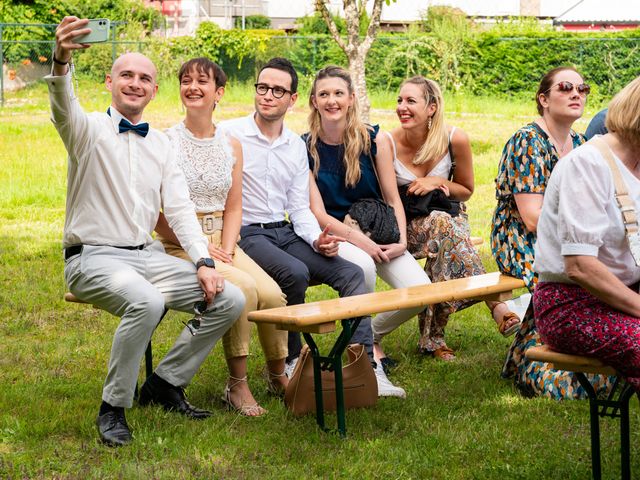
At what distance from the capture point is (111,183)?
189 inches

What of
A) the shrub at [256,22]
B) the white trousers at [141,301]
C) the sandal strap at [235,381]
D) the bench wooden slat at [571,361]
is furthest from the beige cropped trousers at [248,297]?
the shrub at [256,22]

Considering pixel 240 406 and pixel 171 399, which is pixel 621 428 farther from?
pixel 171 399

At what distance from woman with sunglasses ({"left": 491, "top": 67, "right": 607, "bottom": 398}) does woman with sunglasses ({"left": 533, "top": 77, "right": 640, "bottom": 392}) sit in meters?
1.58

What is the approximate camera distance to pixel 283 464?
176 inches

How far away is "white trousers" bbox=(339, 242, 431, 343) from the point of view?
588 cm

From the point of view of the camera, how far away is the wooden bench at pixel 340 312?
467 centimetres

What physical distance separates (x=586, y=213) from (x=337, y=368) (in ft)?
5.00

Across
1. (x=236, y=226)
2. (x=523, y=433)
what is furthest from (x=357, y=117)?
(x=523, y=433)

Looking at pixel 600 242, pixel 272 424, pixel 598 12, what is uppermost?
pixel 598 12

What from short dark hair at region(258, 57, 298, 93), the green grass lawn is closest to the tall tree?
the green grass lawn

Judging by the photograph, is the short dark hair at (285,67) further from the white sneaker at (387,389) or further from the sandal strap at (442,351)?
the sandal strap at (442,351)

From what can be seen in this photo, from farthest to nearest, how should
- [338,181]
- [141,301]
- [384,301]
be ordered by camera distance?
[338,181] → [384,301] → [141,301]

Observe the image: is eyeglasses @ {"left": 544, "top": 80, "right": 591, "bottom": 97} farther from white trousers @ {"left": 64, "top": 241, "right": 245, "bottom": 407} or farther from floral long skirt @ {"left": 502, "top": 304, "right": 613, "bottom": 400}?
white trousers @ {"left": 64, "top": 241, "right": 245, "bottom": 407}

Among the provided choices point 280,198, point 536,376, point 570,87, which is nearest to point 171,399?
point 280,198
